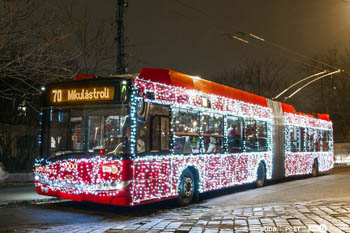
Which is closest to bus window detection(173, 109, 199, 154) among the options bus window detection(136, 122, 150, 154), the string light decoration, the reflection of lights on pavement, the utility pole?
bus window detection(136, 122, 150, 154)

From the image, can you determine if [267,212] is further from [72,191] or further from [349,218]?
[72,191]

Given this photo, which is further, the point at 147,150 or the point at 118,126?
the point at 147,150

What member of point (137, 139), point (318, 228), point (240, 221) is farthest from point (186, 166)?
point (318, 228)

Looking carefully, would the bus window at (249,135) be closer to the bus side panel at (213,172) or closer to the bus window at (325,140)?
the bus side panel at (213,172)

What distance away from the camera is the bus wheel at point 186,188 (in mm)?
11953

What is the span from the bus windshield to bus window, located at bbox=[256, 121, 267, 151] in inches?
317

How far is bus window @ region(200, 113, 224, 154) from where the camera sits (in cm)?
1307

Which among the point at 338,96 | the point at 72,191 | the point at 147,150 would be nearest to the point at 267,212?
the point at 147,150

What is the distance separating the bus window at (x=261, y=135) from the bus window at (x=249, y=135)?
0.39m

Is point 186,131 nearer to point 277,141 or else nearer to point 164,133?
point 164,133

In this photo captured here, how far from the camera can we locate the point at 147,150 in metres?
10.5

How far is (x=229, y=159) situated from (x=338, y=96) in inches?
1681

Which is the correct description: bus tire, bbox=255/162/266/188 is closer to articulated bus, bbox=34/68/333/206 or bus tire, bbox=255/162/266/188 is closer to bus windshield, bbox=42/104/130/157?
articulated bus, bbox=34/68/333/206

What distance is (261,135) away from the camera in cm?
1698
